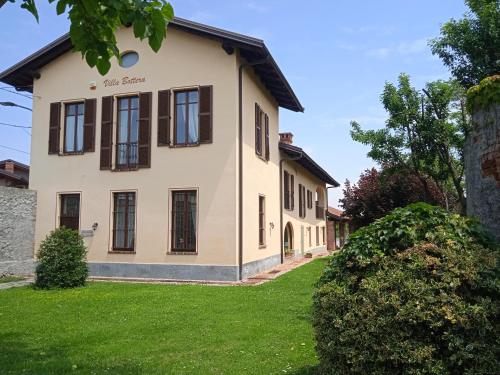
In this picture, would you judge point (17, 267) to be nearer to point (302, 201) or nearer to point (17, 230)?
point (17, 230)

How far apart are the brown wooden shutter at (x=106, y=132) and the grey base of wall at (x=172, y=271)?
316 centimetres

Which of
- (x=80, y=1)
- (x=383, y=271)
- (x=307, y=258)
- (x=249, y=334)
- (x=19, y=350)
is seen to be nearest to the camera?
(x=80, y=1)

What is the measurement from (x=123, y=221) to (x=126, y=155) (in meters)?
2.07

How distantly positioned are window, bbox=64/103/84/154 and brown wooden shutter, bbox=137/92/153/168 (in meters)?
2.35

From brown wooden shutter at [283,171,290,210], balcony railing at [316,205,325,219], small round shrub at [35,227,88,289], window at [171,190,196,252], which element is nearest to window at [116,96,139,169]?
window at [171,190,196,252]

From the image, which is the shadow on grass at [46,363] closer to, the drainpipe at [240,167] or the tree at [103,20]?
the tree at [103,20]

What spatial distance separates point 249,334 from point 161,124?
8.53 meters

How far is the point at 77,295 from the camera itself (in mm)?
10312

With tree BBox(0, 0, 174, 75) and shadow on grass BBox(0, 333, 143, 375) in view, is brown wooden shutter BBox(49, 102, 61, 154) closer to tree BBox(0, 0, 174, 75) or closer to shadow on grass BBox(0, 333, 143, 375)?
shadow on grass BBox(0, 333, 143, 375)

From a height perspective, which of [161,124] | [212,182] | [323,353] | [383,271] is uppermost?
[161,124]

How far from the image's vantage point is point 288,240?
21.2 m

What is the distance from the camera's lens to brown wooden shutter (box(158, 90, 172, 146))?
13406 mm

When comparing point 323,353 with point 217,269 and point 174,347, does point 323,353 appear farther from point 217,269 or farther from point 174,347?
point 217,269

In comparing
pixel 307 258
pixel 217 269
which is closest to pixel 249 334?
pixel 217 269
